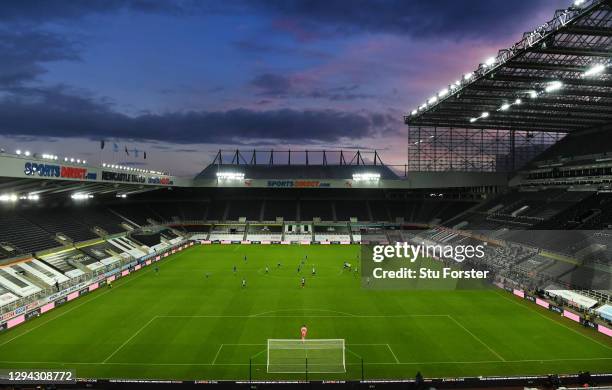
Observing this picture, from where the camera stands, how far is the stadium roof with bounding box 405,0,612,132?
28.4 metres

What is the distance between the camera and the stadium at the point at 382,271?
72.6ft

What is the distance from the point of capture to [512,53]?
109ft

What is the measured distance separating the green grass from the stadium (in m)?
0.17

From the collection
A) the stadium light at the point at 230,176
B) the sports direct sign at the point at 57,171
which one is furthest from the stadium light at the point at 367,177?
the sports direct sign at the point at 57,171

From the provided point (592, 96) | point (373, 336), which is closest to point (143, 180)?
point (373, 336)

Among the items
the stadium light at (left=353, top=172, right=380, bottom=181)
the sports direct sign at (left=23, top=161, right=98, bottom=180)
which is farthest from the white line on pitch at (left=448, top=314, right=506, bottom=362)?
the stadium light at (left=353, top=172, right=380, bottom=181)

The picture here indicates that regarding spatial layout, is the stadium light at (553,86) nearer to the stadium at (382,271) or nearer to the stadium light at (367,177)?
the stadium at (382,271)

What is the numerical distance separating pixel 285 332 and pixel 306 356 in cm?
550

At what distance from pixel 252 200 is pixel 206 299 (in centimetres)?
5461

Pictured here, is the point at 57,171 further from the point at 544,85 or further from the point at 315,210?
the point at 315,210

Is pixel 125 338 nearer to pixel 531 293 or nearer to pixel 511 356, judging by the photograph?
pixel 511 356

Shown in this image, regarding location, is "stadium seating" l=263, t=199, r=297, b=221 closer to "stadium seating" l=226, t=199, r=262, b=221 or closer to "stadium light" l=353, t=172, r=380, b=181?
"stadium seating" l=226, t=199, r=262, b=221

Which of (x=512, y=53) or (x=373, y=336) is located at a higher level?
(x=512, y=53)

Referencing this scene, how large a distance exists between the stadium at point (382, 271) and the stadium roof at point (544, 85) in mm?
201
